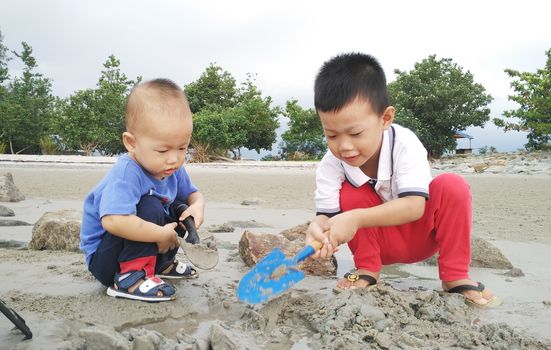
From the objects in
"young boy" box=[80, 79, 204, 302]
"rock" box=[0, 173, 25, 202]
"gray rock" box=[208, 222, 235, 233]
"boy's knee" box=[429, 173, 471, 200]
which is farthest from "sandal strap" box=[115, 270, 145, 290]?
"rock" box=[0, 173, 25, 202]

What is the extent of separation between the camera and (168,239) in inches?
80.6

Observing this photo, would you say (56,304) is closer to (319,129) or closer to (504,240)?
(504,240)

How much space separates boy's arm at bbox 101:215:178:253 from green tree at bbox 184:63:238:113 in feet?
74.4

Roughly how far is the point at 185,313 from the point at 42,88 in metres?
30.7

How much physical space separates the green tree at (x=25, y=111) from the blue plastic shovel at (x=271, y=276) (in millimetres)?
27200

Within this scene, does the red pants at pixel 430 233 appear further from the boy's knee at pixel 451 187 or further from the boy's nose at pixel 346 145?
the boy's nose at pixel 346 145

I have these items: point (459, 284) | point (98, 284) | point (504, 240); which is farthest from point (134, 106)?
point (504, 240)

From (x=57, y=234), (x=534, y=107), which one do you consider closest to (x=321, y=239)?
(x=57, y=234)

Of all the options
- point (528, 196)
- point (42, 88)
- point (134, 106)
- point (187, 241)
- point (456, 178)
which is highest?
point (42, 88)

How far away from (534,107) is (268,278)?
17930mm

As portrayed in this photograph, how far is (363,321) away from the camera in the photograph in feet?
5.38

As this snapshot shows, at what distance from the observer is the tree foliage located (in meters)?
19.8

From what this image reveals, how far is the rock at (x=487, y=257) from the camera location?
2652 millimetres

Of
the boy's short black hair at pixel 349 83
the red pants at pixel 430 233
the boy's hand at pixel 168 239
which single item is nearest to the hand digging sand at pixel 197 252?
the boy's hand at pixel 168 239
